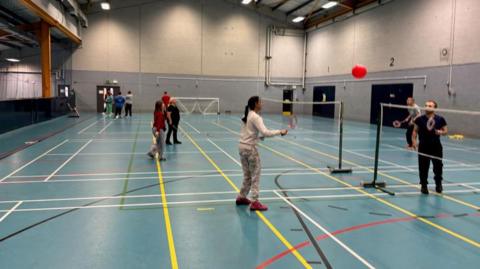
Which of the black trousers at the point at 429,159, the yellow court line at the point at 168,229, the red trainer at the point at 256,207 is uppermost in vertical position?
the black trousers at the point at 429,159

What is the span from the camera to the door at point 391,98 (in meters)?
25.0

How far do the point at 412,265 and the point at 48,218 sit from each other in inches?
222

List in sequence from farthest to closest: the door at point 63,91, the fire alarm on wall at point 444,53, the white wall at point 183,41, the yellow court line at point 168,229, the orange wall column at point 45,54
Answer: the white wall at point 183,41 < the door at point 63,91 < the orange wall column at point 45,54 < the fire alarm on wall at point 444,53 < the yellow court line at point 168,229

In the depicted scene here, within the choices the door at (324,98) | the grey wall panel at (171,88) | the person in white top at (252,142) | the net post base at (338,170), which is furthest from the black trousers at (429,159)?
the grey wall panel at (171,88)

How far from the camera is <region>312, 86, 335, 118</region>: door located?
3419 cm

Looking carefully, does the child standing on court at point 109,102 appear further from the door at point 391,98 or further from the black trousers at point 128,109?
the door at point 391,98

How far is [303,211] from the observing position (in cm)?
705

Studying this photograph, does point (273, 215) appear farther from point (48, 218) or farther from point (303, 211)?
point (48, 218)

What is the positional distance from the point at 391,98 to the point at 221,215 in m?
22.9

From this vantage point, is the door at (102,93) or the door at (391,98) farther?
the door at (102,93)

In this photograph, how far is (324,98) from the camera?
3531 centimetres

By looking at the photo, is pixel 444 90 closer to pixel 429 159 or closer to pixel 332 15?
pixel 332 15

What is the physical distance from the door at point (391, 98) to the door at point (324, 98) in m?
5.91

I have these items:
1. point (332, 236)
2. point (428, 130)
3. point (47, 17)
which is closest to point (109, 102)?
point (47, 17)
